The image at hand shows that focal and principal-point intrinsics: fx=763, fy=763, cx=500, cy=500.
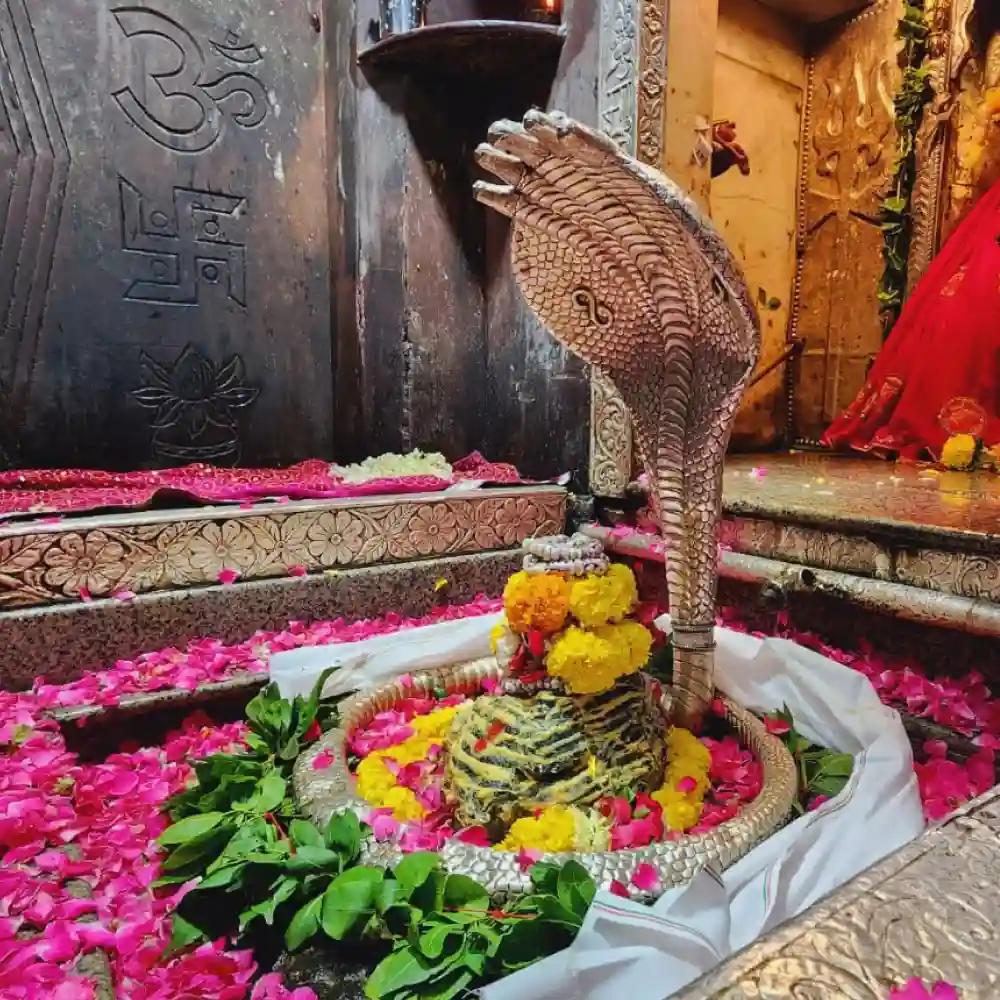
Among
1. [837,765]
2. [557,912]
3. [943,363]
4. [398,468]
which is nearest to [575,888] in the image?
[557,912]

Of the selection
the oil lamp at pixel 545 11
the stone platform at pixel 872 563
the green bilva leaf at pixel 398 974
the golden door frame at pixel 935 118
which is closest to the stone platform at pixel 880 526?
the stone platform at pixel 872 563

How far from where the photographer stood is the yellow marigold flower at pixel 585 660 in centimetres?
121

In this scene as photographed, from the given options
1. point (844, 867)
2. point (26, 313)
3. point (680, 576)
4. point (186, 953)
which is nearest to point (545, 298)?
point (680, 576)

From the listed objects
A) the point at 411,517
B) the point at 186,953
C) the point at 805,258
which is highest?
the point at 805,258

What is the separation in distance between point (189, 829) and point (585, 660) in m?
0.69

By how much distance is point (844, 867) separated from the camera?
3.68 feet

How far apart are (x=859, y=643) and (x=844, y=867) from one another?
95 cm

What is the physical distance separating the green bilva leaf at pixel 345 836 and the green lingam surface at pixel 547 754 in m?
0.19

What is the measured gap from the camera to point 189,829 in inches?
48.1

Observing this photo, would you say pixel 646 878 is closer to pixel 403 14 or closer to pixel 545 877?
Result: pixel 545 877

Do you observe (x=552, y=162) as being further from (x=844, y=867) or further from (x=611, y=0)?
(x=611, y=0)

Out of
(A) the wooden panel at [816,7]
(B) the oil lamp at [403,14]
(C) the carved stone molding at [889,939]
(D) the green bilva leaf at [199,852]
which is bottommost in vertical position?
(D) the green bilva leaf at [199,852]

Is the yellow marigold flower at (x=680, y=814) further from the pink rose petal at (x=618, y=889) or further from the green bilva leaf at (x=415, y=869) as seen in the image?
the green bilva leaf at (x=415, y=869)

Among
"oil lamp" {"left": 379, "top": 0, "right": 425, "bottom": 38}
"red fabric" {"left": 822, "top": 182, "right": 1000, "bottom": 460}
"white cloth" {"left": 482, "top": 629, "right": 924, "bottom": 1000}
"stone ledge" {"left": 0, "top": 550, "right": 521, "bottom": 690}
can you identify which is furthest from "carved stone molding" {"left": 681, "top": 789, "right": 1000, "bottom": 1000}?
"oil lamp" {"left": 379, "top": 0, "right": 425, "bottom": 38}
